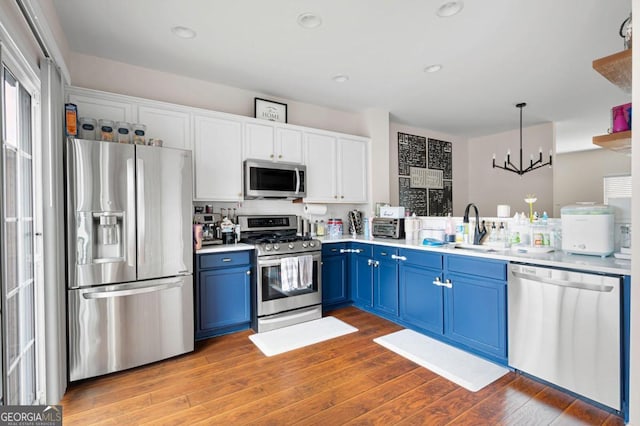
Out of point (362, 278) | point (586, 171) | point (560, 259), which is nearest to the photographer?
point (560, 259)

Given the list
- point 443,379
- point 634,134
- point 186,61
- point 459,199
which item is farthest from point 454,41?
point 459,199

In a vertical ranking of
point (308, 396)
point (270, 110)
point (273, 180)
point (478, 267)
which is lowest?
point (308, 396)

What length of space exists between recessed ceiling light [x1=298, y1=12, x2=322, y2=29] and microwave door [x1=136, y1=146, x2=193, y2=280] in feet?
4.71

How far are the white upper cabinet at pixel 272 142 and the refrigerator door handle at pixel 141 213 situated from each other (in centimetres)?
124

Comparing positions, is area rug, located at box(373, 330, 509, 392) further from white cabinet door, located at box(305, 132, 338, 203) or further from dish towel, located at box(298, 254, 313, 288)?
white cabinet door, located at box(305, 132, 338, 203)

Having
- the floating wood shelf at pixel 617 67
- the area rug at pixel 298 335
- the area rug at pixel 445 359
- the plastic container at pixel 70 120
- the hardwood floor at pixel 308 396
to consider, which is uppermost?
the floating wood shelf at pixel 617 67

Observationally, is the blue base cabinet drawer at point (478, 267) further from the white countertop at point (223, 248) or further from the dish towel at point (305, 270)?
the white countertop at point (223, 248)

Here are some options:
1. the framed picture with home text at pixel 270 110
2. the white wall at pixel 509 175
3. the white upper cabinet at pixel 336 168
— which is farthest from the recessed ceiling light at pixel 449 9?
the white wall at pixel 509 175

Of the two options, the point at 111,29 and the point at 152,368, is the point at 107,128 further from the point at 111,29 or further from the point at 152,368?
the point at 152,368

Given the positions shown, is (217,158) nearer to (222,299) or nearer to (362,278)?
(222,299)

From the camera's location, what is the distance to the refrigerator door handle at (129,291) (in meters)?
2.32

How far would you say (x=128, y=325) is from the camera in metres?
2.43

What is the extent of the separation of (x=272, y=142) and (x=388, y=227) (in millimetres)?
1762

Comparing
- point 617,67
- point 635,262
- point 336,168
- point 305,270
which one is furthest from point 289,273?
point 617,67
